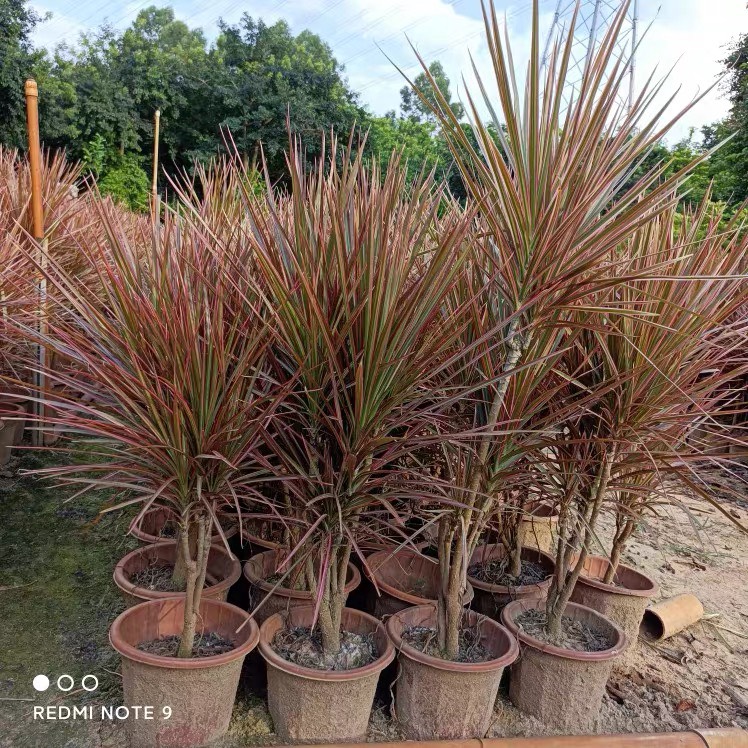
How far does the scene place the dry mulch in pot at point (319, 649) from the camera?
5.52ft

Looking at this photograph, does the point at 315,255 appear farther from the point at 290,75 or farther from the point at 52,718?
the point at 290,75

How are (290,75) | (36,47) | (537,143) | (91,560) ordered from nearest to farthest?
(537,143) < (91,560) < (36,47) < (290,75)

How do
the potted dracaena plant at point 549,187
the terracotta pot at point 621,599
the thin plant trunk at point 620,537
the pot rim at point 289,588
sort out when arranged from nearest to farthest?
the potted dracaena plant at point 549,187, the pot rim at point 289,588, the thin plant trunk at point 620,537, the terracotta pot at point 621,599

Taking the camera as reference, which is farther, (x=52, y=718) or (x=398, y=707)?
(x=398, y=707)

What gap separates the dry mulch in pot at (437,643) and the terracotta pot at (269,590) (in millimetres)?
222

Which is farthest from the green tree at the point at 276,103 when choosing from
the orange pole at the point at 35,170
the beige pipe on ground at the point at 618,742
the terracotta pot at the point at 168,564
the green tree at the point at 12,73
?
the beige pipe on ground at the point at 618,742

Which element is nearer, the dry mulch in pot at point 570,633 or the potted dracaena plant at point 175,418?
the potted dracaena plant at point 175,418

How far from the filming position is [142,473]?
1.45m

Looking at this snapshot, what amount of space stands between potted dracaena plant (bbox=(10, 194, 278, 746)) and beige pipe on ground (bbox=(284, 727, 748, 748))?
376 mm

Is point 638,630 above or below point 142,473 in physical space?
below

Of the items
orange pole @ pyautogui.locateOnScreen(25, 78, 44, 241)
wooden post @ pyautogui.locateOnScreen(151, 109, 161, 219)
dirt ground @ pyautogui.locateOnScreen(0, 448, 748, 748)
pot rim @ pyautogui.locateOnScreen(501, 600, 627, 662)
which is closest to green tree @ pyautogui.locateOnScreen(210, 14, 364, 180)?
wooden post @ pyautogui.locateOnScreen(151, 109, 161, 219)

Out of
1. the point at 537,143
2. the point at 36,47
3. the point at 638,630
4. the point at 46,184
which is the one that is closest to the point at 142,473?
the point at 537,143

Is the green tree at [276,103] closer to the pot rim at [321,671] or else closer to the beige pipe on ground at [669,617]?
the beige pipe on ground at [669,617]

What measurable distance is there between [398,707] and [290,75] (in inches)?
708
